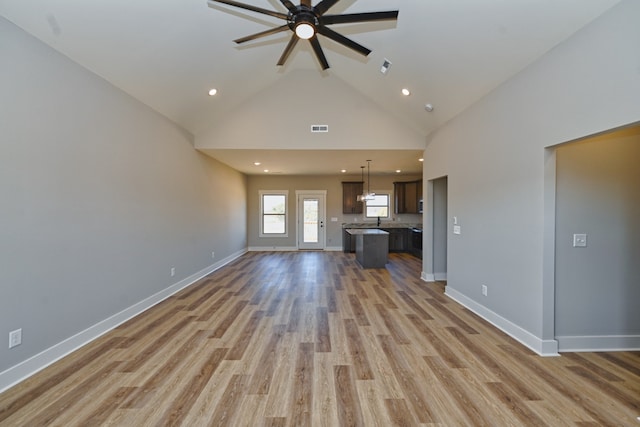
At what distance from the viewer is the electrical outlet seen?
2.08m

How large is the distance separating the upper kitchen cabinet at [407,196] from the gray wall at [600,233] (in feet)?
19.8

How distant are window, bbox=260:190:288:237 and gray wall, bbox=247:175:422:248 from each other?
0.17 meters

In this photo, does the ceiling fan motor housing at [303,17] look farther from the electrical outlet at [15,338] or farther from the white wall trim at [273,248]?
the white wall trim at [273,248]

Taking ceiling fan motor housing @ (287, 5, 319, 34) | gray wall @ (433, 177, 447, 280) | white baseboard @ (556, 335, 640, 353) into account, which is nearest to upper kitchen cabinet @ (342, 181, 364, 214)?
gray wall @ (433, 177, 447, 280)

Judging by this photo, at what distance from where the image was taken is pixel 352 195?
902 centimetres

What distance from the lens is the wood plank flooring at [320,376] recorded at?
1.79 metres

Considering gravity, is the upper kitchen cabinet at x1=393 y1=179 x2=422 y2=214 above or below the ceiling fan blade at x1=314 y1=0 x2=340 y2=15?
below

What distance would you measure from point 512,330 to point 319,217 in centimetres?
673

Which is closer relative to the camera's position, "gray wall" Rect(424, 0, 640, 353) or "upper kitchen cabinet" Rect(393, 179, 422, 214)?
"gray wall" Rect(424, 0, 640, 353)

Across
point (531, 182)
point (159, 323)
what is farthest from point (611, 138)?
point (159, 323)

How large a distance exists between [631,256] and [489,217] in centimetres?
124

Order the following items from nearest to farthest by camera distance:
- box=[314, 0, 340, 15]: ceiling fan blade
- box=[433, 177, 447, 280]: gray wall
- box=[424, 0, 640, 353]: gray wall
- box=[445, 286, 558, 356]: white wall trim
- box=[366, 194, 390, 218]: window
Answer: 1. box=[424, 0, 640, 353]: gray wall
2. box=[314, 0, 340, 15]: ceiling fan blade
3. box=[445, 286, 558, 356]: white wall trim
4. box=[433, 177, 447, 280]: gray wall
5. box=[366, 194, 390, 218]: window

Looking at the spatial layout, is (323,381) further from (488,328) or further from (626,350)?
(626,350)

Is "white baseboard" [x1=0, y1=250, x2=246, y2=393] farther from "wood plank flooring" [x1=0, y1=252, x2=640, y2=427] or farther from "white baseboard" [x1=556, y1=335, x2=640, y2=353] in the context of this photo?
"white baseboard" [x1=556, y1=335, x2=640, y2=353]
